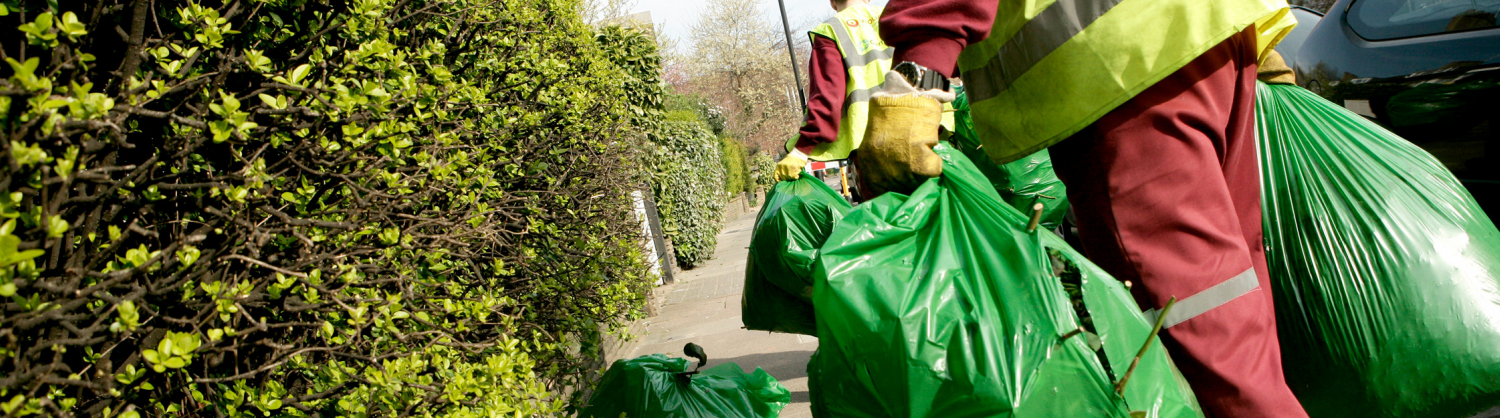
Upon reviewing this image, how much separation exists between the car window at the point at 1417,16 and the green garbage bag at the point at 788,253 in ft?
7.39

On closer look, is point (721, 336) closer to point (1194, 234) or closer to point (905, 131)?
point (905, 131)

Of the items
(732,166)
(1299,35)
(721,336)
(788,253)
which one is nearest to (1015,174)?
(788,253)

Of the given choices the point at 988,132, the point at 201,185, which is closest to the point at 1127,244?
the point at 988,132

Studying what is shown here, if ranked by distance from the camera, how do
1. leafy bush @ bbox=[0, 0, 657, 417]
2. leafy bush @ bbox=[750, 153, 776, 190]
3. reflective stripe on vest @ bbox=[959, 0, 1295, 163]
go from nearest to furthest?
1. leafy bush @ bbox=[0, 0, 657, 417]
2. reflective stripe on vest @ bbox=[959, 0, 1295, 163]
3. leafy bush @ bbox=[750, 153, 776, 190]

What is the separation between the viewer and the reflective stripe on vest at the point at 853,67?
3.61 m

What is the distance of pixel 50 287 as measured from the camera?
0.96 meters

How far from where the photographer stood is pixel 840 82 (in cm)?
360

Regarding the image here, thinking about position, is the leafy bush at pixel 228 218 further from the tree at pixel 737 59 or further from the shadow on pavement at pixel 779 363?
the tree at pixel 737 59

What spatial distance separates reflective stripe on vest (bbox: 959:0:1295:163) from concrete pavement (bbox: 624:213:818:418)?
2098mm

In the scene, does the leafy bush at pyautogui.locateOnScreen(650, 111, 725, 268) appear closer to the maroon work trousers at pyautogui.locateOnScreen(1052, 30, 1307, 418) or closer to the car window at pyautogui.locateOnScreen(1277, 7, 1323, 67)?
the car window at pyautogui.locateOnScreen(1277, 7, 1323, 67)

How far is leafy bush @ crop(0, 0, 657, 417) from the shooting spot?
0.97m

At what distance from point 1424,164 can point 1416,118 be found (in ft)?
5.88

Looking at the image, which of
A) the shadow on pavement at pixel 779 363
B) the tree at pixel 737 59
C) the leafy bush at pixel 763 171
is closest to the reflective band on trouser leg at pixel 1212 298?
the shadow on pavement at pixel 779 363

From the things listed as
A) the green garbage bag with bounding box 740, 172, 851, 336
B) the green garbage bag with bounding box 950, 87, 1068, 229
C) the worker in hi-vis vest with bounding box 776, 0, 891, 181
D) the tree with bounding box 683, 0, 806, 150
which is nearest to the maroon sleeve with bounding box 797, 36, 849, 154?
the worker in hi-vis vest with bounding box 776, 0, 891, 181
